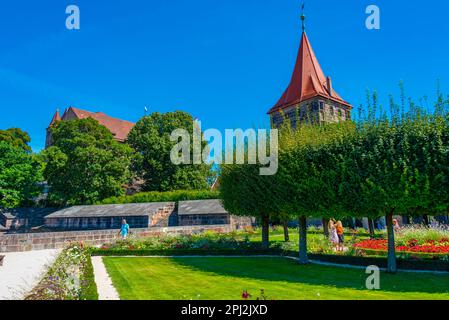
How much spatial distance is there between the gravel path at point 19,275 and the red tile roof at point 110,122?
54.6 meters

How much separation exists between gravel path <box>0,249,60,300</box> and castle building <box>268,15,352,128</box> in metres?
36.1

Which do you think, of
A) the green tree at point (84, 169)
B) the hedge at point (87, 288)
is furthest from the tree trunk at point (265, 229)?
the green tree at point (84, 169)

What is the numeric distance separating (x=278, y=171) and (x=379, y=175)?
4185 mm

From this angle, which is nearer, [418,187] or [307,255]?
[418,187]

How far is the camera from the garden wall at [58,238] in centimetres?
1936

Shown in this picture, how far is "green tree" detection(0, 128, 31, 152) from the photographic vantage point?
167 feet

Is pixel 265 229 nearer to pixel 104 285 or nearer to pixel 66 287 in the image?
pixel 104 285

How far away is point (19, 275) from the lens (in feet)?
38.7

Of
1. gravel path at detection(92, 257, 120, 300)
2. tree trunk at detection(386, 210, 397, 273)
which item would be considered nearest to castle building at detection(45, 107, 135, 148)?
gravel path at detection(92, 257, 120, 300)

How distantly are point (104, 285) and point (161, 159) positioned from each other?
38.4m
